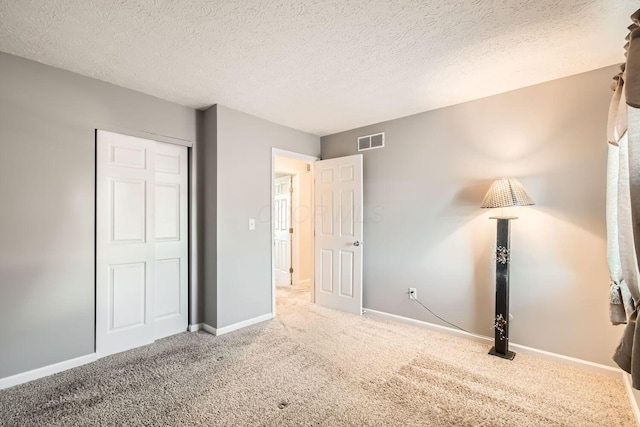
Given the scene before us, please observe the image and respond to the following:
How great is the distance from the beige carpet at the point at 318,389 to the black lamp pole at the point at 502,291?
156 millimetres

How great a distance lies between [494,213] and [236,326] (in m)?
2.97

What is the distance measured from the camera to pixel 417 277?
3.42m

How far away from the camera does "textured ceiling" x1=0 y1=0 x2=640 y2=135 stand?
5.66ft

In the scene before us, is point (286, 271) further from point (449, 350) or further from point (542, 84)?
point (542, 84)

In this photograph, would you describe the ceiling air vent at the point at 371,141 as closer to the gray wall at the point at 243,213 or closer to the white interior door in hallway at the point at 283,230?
the gray wall at the point at 243,213

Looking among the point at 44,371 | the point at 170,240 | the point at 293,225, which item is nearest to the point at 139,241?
the point at 170,240

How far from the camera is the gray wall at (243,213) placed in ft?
10.6

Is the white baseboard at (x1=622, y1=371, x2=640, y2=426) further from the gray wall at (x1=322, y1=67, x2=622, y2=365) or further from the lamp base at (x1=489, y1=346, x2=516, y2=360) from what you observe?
the lamp base at (x1=489, y1=346, x2=516, y2=360)

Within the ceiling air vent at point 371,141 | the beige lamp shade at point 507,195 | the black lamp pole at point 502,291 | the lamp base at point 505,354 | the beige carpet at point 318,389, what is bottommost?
the beige carpet at point 318,389

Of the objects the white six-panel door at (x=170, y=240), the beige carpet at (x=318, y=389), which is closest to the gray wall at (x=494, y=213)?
the beige carpet at (x=318, y=389)

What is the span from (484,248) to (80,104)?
395 centimetres

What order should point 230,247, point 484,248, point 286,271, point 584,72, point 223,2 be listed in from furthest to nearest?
point 286,271 → point 230,247 → point 484,248 → point 584,72 → point 223,2

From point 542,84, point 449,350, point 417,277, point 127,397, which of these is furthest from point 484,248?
point 127,397

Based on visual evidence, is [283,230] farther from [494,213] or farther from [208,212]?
[494,213]
